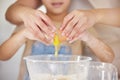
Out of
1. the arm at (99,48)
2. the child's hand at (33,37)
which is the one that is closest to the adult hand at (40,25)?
the child's hand at (33,37)

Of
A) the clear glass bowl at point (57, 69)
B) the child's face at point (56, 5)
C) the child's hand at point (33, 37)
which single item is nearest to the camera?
the clear glass bowl at point (57, 69)

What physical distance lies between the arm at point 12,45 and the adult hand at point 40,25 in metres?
0.09

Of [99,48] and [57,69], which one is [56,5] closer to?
[99,48]

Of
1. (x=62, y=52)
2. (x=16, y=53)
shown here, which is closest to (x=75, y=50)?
(x=62, y=52)

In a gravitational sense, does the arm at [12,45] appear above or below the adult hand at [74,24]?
below

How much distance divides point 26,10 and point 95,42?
0.61 ft

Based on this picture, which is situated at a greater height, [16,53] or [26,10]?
[26,10]

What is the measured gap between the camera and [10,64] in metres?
0.69

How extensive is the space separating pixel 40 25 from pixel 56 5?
158mm

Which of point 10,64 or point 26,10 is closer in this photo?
Answer: point 26,10

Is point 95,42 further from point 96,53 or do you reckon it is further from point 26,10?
point 26,10

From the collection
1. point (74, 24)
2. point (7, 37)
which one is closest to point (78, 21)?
point (74, 24)

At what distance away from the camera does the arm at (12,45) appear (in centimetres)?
63

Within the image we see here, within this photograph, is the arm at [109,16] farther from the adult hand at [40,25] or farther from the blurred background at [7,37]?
the adult hand at [40,25]
